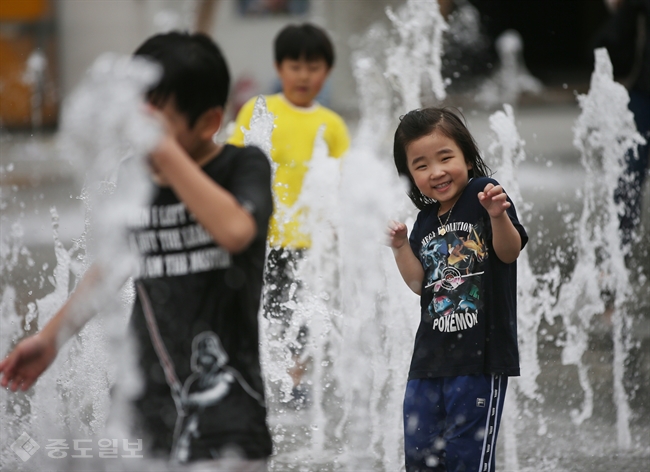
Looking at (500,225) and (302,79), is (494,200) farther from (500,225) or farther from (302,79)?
(302,79)

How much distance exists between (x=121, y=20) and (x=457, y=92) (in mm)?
4970

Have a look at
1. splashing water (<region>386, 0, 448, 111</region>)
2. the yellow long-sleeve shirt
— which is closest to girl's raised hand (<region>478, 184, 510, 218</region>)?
the yellow long-sleeve shirt

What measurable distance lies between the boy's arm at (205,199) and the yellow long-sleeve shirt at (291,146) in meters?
2.09

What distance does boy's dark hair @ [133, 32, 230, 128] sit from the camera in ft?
5.20

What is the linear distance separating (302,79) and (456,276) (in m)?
2.08

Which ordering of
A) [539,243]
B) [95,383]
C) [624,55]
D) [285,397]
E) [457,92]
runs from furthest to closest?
[457,92] → [539,243] → [624,55] → [285,397] → [95,383]

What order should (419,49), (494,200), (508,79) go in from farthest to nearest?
(508,79), (419,49), (494,200)

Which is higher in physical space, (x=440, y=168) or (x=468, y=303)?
(x=440, y=168)

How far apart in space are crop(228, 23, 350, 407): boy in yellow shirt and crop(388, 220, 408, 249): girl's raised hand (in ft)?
4.44

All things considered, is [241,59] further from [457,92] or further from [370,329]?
[370,329]

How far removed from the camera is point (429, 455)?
7.06ft

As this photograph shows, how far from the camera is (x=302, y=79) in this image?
4.03 meters

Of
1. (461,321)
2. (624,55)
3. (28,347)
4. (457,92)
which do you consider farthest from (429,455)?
(457,92)

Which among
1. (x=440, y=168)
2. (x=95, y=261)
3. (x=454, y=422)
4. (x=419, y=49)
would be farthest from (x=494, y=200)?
(x=419, y=49)
